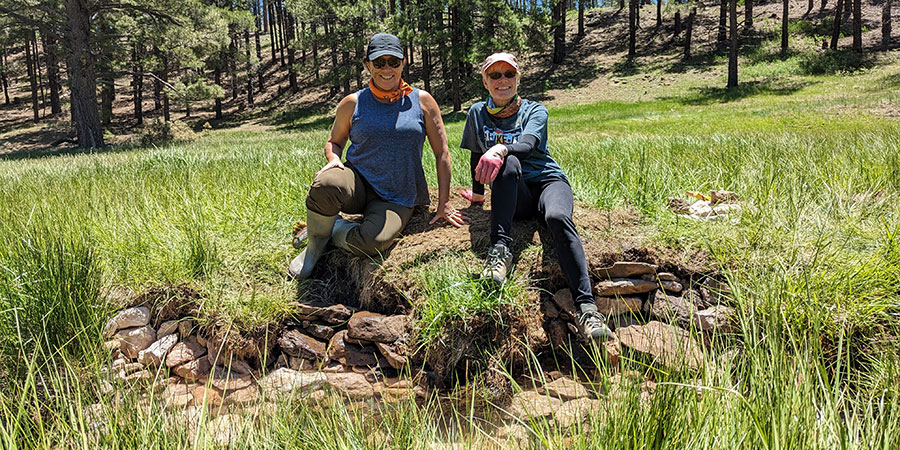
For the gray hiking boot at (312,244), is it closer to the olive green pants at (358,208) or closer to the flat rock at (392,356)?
the olive green pants at (358,208)

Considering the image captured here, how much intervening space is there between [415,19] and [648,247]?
71.1ft

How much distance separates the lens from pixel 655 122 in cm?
1262

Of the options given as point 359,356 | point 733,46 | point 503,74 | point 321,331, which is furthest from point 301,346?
point 733,46

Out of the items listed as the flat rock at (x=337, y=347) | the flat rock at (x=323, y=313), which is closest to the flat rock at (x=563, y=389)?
the flat rock at (x=337, y=347)

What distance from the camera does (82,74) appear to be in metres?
15.1

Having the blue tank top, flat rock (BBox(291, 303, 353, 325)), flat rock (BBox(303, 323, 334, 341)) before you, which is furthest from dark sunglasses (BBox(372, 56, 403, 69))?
flat rock (BBox(303, 323, 334, 341))

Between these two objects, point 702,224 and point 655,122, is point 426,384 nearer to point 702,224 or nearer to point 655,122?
point 702,224

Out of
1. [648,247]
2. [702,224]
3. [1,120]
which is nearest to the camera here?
[648,247]

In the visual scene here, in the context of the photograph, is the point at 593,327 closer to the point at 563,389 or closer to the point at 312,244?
the point at 563,389

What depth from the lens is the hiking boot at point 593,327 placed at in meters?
2.53

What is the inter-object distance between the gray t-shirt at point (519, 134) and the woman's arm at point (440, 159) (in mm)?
209

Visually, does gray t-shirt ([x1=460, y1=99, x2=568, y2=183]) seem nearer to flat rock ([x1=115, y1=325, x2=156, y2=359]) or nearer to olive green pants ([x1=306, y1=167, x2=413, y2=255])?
olive green pants ([x1=306, y1=167, x2=413, y2=255])

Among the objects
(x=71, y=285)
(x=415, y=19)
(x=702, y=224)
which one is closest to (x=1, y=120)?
(x=415, y=19)

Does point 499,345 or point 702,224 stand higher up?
point 702,224
